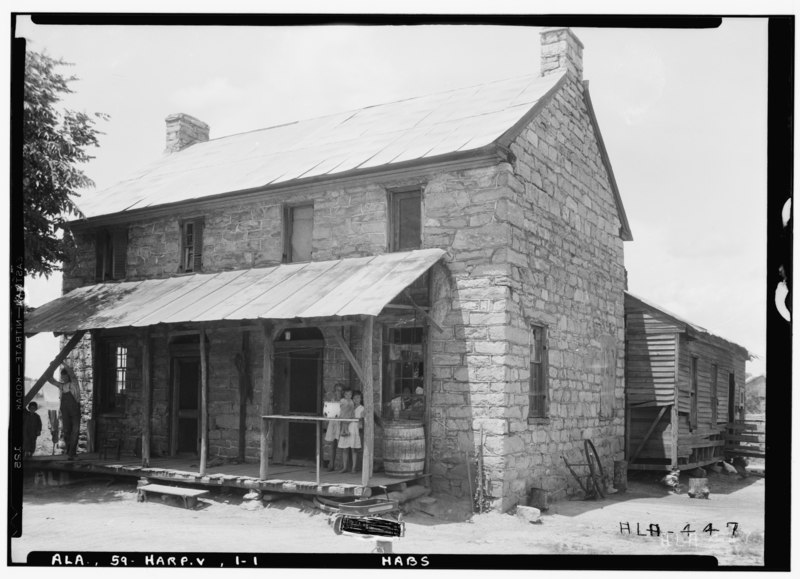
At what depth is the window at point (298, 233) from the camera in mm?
14477

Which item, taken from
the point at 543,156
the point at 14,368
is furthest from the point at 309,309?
the point at 543,156

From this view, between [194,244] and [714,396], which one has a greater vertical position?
[194,244]

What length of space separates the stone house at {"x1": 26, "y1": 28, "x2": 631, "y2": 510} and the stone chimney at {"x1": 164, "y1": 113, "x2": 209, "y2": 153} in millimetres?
2809

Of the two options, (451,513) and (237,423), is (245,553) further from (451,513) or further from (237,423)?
(237,423)

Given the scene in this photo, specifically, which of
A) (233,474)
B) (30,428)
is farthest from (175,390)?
(233,474)

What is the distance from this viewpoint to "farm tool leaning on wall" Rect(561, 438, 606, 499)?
1461cm

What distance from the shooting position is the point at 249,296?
1305 cm

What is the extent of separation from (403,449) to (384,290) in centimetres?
249

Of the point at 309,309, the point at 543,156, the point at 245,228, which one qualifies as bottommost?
the point at 309,309

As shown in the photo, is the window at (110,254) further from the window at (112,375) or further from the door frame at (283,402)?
Answer: the door frame at (283,402)

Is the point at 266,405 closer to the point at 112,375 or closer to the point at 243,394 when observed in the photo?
the point at 243,394

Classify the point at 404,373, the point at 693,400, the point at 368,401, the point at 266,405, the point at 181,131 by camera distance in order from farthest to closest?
the point at 181,131
the point at 693,400
the point at 404,373
the point at 266,405
the point at 368,401

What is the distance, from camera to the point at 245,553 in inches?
376

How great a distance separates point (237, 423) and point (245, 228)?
3569 mm
